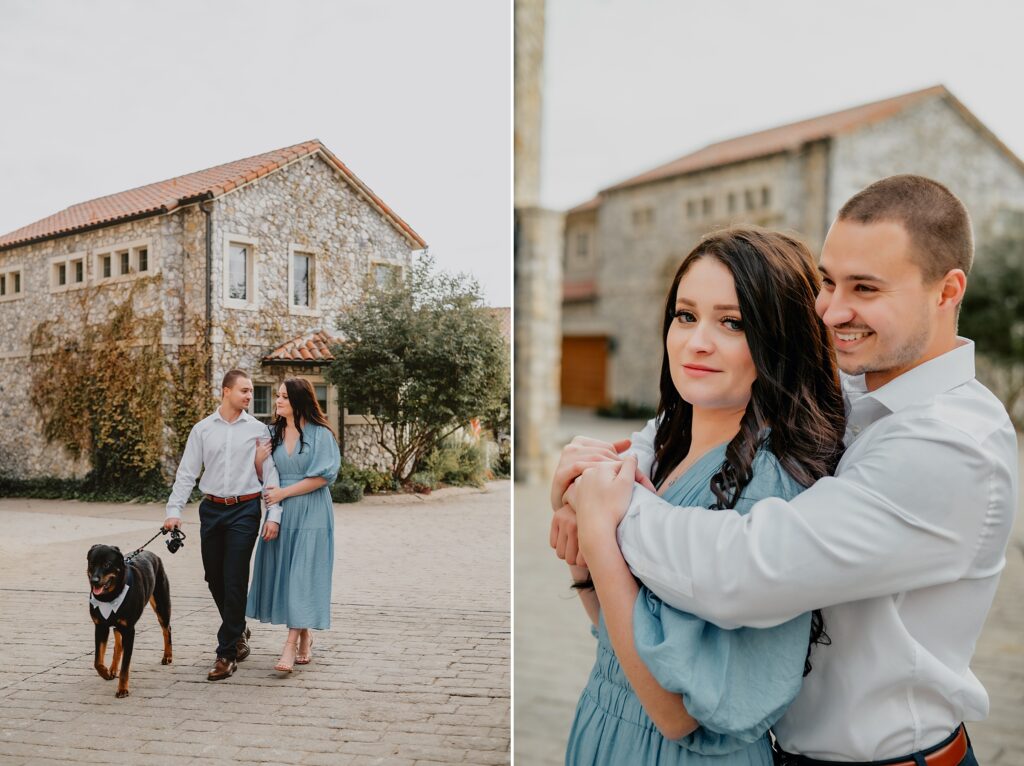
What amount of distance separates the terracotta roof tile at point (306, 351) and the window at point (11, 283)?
2.47 feet

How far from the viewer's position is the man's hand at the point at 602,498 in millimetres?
1483

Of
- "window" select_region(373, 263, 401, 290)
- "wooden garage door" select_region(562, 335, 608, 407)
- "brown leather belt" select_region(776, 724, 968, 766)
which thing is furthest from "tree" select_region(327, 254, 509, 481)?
"wooden garage door" select_region(562, 335, 608, 407)

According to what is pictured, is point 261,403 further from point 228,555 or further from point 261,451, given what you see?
point 228,555

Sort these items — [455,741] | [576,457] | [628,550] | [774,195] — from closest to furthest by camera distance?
[628,550] < [576,457] < [455,741] < [774,195]

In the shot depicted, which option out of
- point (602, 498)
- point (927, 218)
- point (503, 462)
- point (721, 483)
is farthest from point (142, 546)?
point (927, 218)

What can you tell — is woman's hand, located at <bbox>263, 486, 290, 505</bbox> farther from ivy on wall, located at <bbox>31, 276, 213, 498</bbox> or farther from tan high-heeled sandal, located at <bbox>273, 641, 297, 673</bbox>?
tan high-heeled sandal, located at <bbox>273, 641, 297, 673</bbox>

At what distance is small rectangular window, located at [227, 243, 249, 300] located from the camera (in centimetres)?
245

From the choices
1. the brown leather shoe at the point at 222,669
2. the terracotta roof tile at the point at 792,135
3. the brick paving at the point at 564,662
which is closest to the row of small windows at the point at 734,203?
the terracotta roof tile at the point at 792,135

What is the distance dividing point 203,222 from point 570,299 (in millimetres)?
21943

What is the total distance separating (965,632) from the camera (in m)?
1.50

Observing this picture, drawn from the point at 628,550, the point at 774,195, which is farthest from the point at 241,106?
the point at 774,195

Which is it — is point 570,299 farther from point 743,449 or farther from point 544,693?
point 743,449

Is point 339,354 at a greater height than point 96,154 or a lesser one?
lesser

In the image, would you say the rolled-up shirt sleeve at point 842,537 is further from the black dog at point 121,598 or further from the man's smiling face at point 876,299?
the black dog at point 121,598
